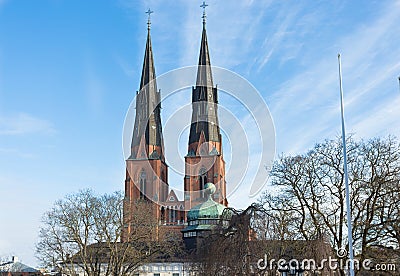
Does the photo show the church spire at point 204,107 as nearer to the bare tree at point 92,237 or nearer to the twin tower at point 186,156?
the twin tower at point 186,156

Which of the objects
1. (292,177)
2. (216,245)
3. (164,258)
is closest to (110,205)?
(164,258)

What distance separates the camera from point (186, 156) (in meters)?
95.5

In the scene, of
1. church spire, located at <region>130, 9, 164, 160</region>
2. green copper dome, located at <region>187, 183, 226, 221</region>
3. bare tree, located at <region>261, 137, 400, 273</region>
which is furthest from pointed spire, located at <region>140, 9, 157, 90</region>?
bare tree, located at <region>261, 137, 400, 273</region>

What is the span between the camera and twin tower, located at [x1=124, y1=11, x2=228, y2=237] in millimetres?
93750

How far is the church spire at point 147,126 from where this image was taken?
95312mm

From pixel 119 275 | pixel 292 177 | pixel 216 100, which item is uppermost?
pixel 216 100

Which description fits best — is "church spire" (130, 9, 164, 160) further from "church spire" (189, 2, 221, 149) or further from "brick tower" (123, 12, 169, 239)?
"church spire" (189, 2, 221, 149)

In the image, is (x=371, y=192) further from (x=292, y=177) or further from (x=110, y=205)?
(x=110, y=205)

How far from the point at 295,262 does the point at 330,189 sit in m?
7.56

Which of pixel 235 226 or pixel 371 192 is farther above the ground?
pixel 371 192

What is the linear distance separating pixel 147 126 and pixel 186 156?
8.11m

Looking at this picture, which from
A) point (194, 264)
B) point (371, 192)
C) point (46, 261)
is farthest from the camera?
point (46, 261)

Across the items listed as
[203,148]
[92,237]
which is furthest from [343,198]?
[203,148]

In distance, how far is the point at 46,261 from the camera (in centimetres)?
4894
